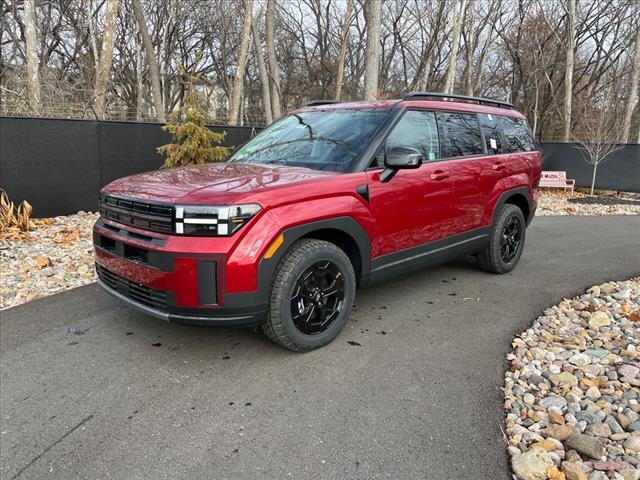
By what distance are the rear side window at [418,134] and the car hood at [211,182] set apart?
30.6 inches

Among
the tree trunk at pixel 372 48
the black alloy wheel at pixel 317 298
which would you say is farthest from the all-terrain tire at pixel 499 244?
the tree trunk at pixel 372 48

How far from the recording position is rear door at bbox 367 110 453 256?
3.65m

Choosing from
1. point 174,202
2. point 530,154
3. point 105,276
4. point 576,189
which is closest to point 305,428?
point 174,202

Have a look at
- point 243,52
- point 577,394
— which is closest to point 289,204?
point 577,394

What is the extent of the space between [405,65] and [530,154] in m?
28.5

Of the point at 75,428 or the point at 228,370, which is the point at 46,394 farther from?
the point at 228,370

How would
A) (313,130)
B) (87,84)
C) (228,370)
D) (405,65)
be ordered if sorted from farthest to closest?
(405,65) → (87,84) → (313,130) → (228,370)

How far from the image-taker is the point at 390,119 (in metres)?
3.80

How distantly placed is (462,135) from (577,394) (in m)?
2.64

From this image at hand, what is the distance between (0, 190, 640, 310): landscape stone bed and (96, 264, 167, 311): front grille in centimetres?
174

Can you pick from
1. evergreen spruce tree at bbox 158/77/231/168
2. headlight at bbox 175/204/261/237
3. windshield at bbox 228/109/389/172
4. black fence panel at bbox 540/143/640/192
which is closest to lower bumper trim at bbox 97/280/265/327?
headlight at bbox 175/204/261/237

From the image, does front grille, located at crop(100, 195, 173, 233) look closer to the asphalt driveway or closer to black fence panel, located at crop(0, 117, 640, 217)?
the asphalt driveway

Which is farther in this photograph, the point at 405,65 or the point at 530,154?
the point at 405,65

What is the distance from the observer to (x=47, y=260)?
5559 mm
